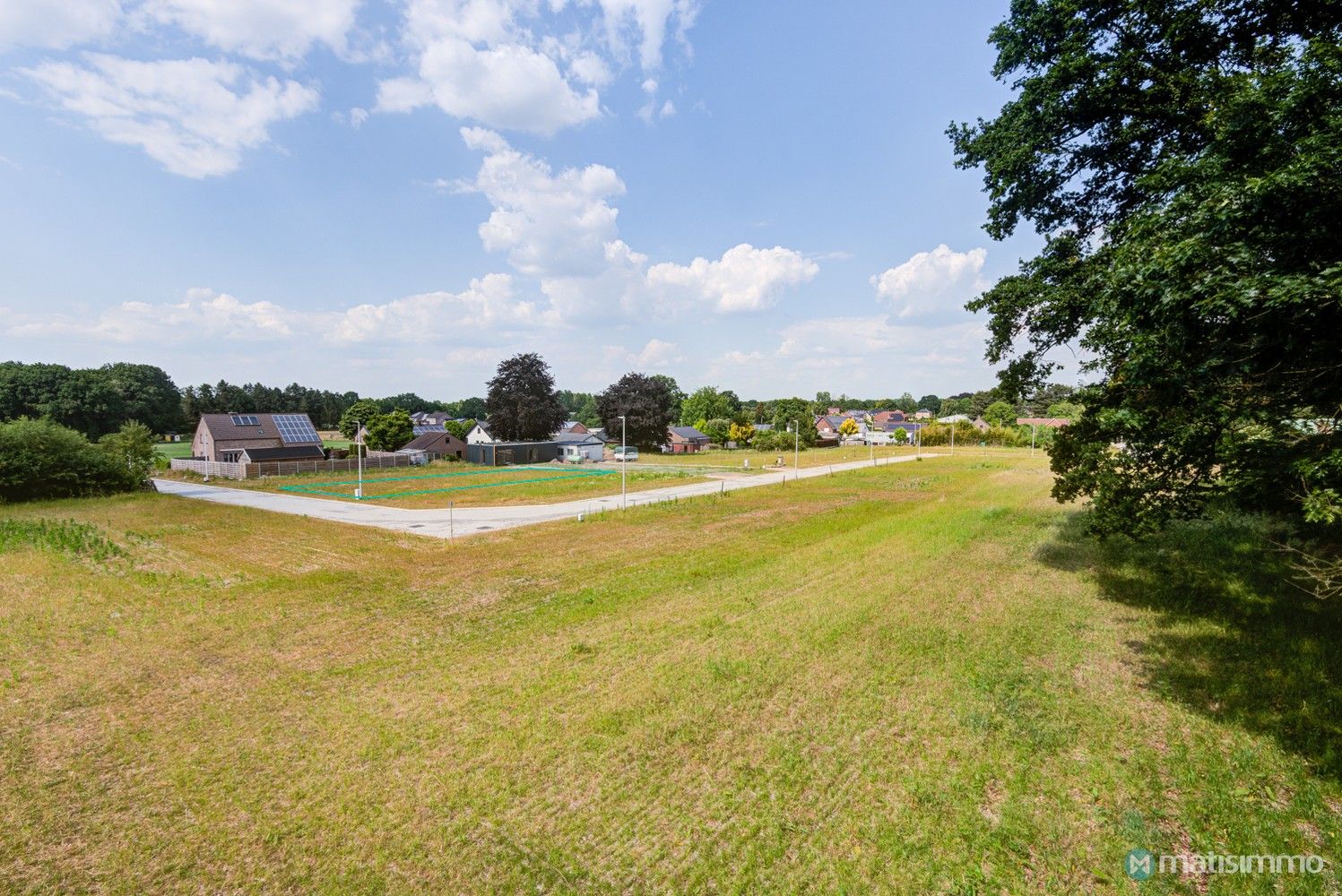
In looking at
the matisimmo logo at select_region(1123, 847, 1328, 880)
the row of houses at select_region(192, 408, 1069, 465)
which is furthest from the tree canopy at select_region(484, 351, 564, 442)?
the matisimmo logo at select_region(1123, 847, 1328, 880)

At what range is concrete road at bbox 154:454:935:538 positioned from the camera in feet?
80.5

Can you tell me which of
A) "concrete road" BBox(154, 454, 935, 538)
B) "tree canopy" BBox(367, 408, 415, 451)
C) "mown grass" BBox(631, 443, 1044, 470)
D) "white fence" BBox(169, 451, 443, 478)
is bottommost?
"concrete road" BBox(154, 454, 935, 538)

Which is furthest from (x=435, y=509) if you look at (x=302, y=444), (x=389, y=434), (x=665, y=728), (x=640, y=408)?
(x=640, y=408)

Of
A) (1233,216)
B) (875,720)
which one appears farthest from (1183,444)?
(875,720)

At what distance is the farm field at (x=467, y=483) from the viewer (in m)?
33.7

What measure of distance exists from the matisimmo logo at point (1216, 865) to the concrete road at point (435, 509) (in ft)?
70.6

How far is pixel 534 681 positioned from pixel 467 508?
2280 centimetres

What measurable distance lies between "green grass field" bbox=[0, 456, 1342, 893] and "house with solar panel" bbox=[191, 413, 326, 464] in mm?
42335

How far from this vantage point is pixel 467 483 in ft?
137

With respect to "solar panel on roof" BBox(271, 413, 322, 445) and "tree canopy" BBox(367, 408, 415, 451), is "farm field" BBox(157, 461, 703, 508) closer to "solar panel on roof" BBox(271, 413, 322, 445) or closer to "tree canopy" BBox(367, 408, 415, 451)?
"tree canopy" BBox(367, 408, 415, 451)

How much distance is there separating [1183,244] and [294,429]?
236 feet

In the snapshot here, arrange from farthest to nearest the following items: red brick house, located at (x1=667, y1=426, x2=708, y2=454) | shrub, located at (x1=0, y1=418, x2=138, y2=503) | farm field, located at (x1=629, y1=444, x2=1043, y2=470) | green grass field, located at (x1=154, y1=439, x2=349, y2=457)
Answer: red brick house, located at (x1=667, y1=426, x2=708, y2=454)
green grass field, located at (x1=154, y1=439, x2=349, y2=457)
farm field, located at (x1=629, y1=444, x2=1043, y2=470)
shrub, located at (x1=0, y1=418, x2=138, y2=503)

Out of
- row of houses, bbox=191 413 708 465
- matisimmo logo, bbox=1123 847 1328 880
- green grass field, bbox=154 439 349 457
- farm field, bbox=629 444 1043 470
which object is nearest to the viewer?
matisimmo logo, bbox=1123 847 1328 880

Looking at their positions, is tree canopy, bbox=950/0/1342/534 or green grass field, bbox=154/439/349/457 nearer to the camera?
tree canopy, bbox=950/0/1342/534
